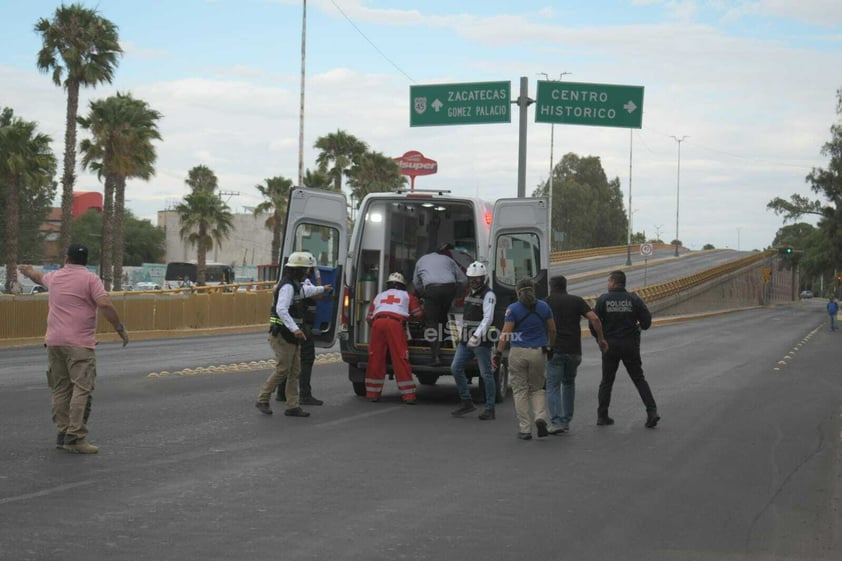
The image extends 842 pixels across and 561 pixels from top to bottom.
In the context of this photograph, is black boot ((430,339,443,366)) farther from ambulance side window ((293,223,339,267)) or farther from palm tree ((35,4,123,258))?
palm tree ((35,4,123,258))

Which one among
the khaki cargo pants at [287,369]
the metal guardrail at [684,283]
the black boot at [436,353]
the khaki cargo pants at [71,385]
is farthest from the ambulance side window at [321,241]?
the metal guardrail at [684,283]

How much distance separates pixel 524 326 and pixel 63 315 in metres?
4.55

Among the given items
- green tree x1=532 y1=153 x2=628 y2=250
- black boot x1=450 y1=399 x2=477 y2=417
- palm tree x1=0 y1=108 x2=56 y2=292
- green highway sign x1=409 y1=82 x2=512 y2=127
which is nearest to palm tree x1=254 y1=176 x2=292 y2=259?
palm tree x1=0 y1=108 x2=56 y2=292

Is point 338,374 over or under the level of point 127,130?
under

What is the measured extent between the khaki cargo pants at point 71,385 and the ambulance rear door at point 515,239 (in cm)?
603

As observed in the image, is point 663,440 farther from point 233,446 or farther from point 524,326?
point 233,446

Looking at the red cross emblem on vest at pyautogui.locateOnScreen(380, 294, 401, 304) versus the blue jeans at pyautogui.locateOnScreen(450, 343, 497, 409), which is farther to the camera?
the red cross emblem on vest at pyautogui.locateOnScreen(380, 294, 401, 304)

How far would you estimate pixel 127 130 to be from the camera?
47.2 meters

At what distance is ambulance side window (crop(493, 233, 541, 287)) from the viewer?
14836 millimetres

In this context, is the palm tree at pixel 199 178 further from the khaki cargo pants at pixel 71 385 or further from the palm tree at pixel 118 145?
the khaki cargo pants at pixel 71 385

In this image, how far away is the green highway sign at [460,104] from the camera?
26109 mm

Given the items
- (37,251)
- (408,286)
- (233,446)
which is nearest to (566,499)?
(233,446)

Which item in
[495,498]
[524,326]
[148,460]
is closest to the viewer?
[495,498]

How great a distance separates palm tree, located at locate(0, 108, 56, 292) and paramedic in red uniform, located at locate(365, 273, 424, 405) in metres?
30.1
